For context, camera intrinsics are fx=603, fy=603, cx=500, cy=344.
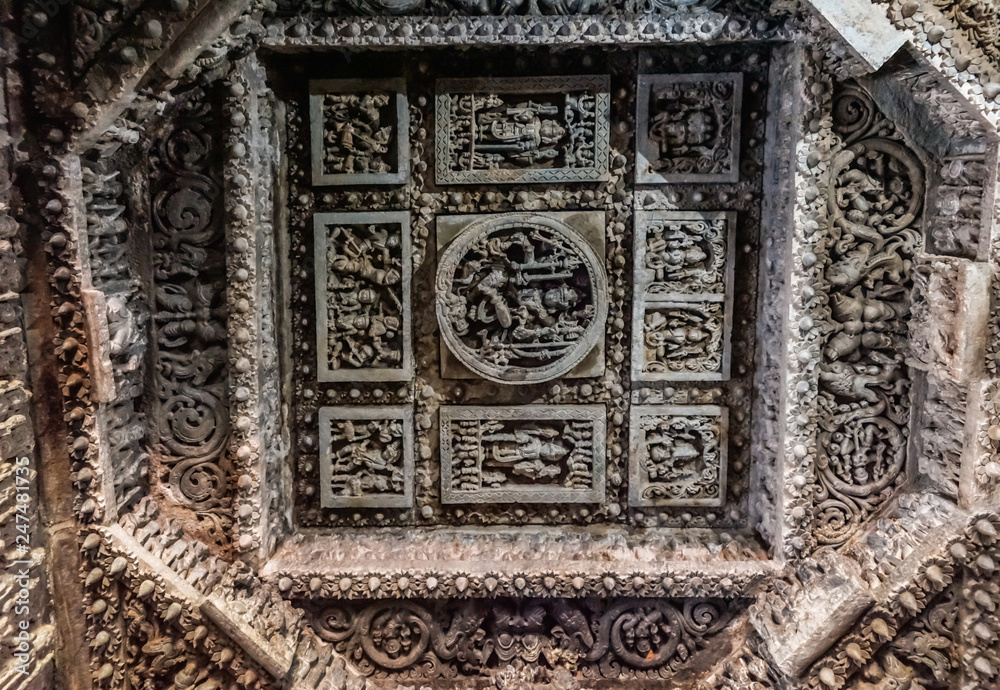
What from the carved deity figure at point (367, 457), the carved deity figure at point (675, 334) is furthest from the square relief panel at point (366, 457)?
the carved deity figure at point (675, 334)

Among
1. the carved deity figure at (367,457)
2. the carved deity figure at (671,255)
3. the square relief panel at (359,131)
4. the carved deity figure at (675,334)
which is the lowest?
the carved deity figure at (367,457)

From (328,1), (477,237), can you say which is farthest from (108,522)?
(328,1)

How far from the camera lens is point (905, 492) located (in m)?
3.46

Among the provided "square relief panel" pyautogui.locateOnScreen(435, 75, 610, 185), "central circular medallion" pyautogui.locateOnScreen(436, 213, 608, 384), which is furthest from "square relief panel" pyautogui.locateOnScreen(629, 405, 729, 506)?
"square relief panel" pyautogui.locateOnScreen(435, 75, 610, 185)

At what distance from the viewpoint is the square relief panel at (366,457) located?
12.1ft

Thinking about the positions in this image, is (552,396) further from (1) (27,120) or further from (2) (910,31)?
(1) (27,120)

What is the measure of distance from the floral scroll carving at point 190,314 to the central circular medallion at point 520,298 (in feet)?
4.30

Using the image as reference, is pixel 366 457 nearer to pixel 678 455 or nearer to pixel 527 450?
pixel 527 450

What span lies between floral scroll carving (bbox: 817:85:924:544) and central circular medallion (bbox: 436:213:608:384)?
1.33 m

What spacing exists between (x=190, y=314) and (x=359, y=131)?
1430mm

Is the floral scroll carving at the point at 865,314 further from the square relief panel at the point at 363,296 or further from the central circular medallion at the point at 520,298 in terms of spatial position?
the square relief panel at the point at 363,296

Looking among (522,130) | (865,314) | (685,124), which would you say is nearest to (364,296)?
(522,130)

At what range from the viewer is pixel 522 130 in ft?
11.4

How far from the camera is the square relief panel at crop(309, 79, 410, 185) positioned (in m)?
3.47
